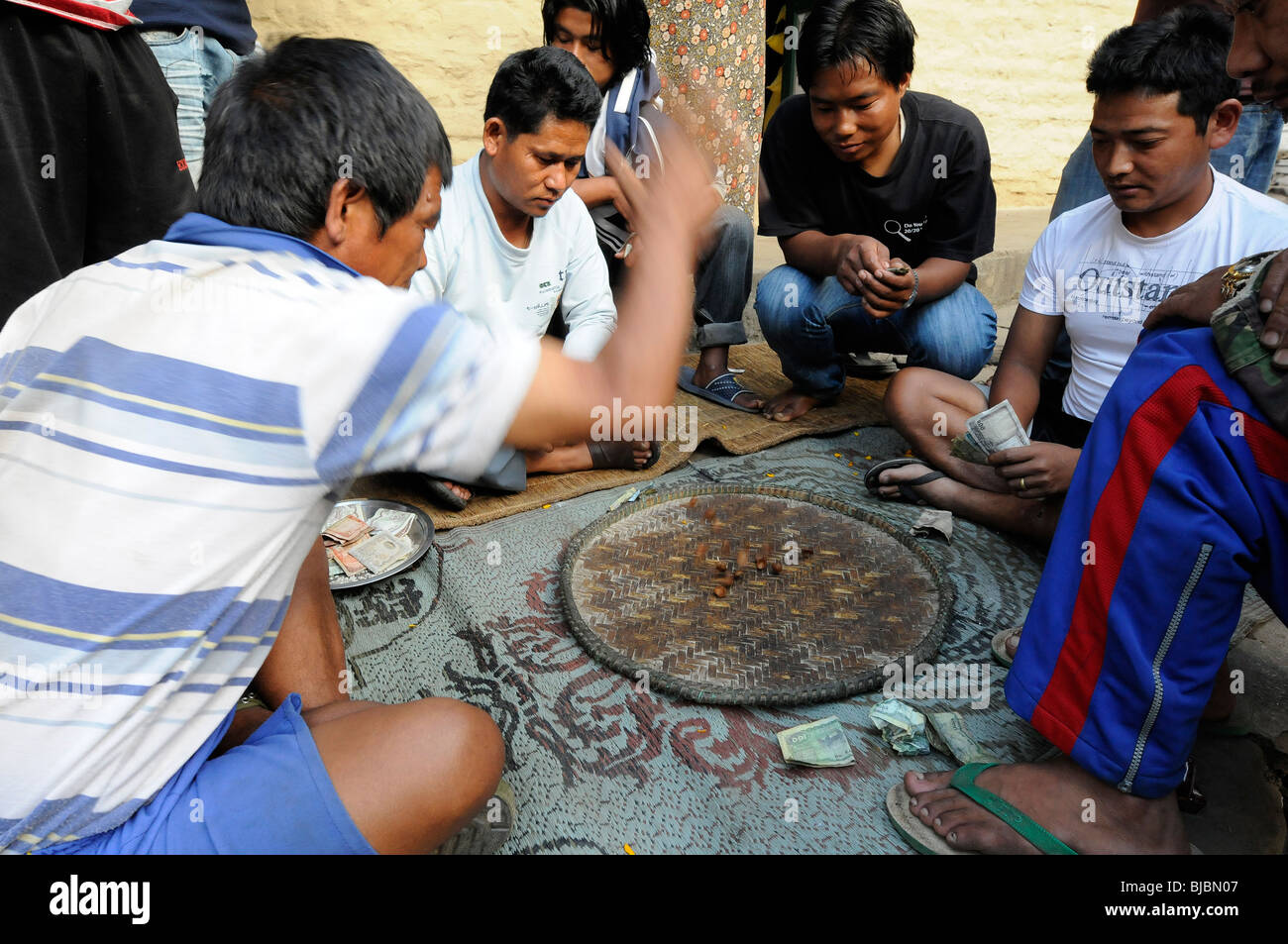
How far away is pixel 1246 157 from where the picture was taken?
307 cm

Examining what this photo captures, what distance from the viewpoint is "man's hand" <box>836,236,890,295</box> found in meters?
2.96

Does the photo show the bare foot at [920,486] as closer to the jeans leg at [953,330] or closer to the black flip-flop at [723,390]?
the jeans leg at [953,330]

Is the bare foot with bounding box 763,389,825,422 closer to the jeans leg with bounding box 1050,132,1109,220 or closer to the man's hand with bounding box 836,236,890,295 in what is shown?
the man's hand with bounding box 836,236,890,295

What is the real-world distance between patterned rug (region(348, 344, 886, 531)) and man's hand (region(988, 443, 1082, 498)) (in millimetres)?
1031

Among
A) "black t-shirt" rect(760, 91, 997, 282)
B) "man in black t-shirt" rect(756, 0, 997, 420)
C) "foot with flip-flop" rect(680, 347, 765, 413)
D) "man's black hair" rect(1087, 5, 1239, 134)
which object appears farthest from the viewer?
"foot with flip-flop" rect(680, 347, 765, 413)

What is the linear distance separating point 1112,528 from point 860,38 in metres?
2.03

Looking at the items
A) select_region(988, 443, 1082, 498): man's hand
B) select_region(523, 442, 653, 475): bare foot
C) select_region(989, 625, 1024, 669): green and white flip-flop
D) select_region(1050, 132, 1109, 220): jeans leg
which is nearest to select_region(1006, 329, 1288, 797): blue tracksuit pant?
select_region(989, 625, 1024, 669): green and white flip-flop

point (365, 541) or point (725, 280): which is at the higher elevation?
point (725, 280)

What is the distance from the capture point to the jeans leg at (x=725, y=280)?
365 cm

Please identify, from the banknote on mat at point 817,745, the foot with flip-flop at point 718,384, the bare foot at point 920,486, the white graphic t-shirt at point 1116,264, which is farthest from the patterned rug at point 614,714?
the foot with flip-flop at point 718,384

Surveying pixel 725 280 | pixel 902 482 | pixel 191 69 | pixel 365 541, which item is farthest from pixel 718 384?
pixel 191 69

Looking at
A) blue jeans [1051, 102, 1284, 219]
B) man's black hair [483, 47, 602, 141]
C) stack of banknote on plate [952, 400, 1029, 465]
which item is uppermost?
man's black hair [483, 47, 602, 141]

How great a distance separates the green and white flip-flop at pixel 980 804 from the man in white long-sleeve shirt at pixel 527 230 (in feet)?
5.06

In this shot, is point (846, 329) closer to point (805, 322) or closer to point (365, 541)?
point (805, 322)
